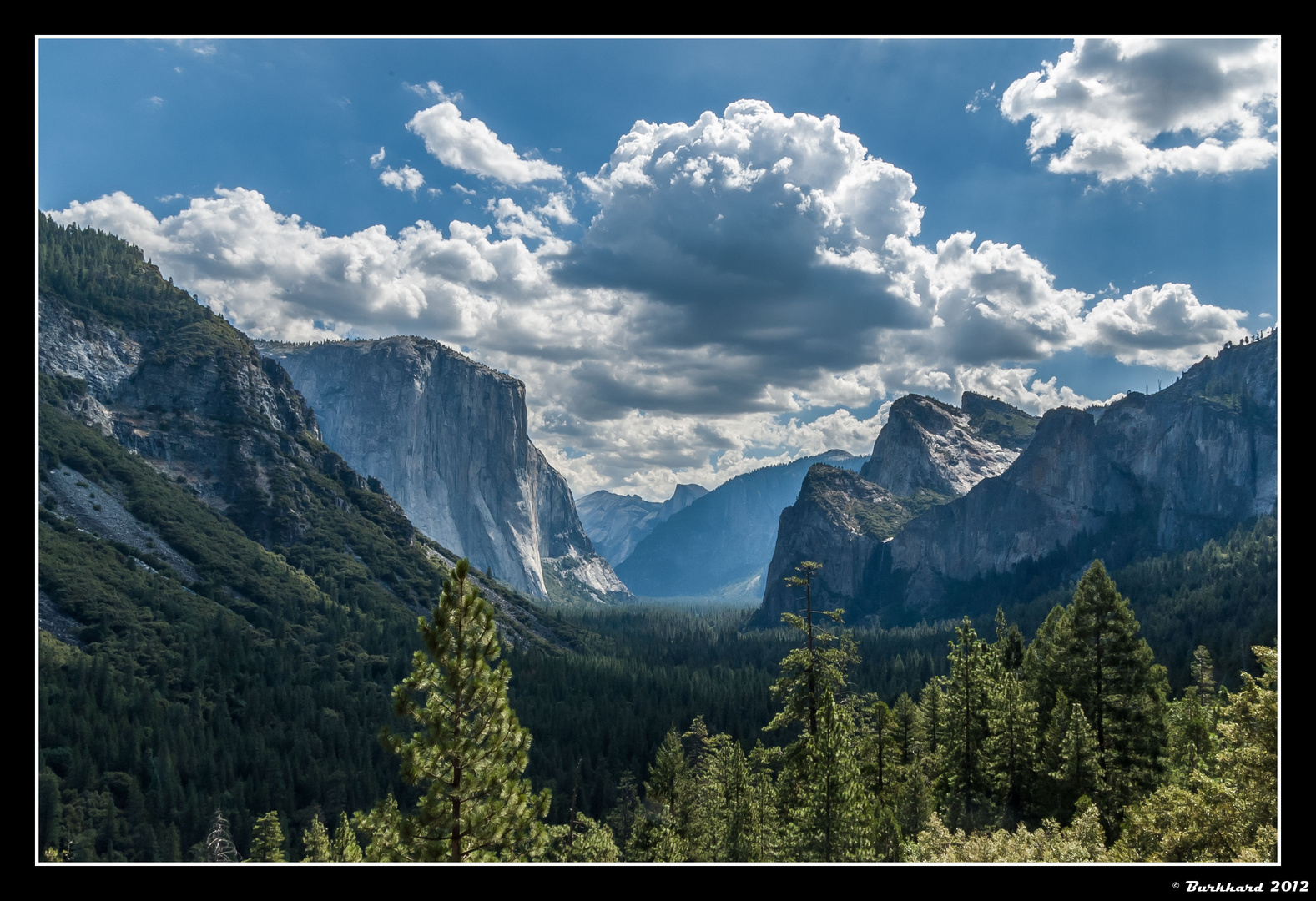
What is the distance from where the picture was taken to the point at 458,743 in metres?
19.0

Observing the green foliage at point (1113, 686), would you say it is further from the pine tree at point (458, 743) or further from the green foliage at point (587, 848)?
the pine tree at point (458, 743)

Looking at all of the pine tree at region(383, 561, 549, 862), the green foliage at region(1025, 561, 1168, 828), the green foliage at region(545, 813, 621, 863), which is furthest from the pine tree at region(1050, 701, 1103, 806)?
the pine tree at region(383, 561, 549, 862)

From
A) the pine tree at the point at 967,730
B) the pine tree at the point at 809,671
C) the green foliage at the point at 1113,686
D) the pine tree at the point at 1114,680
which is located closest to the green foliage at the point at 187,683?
the pine tree at the point at 809,671

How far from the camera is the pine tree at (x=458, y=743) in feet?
62.0

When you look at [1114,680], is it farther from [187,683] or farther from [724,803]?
[187,683]

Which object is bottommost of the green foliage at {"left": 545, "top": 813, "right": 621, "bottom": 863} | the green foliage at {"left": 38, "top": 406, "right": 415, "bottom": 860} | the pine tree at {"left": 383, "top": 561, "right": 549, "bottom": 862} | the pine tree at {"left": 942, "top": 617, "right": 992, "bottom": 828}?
the green foliage at {"left": 38, "top": 406, "right": 415, "bottom": 860}

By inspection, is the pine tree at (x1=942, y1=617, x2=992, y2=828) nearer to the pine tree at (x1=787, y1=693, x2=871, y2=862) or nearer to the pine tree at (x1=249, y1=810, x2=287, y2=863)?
the pine tree at (x1=787, y1=693, x2=871, y2=862)

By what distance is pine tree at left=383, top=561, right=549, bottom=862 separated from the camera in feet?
62.0

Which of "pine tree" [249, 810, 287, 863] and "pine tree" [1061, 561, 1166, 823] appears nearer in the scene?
"pine tree" [1061, 561, 1166, 823]

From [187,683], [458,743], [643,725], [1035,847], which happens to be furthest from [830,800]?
[187,683]

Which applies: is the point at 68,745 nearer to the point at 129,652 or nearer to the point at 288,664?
the point at 129,652
